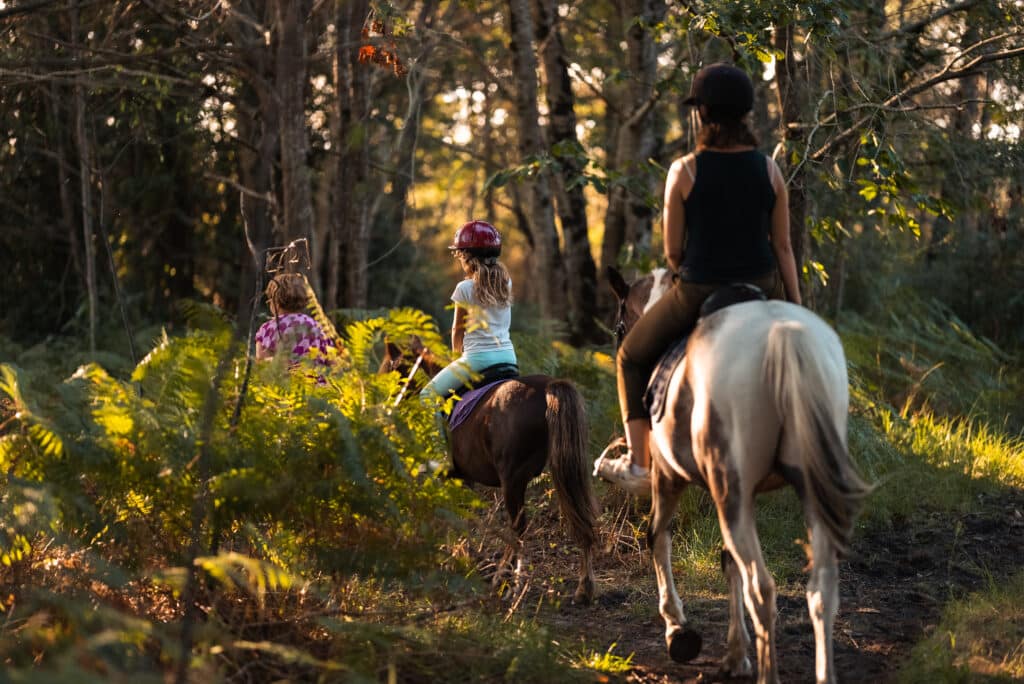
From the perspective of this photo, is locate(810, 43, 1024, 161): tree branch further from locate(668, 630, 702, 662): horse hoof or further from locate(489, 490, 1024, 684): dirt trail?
locate(668, 630, 702, 662): horse hoof

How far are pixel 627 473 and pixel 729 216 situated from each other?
1666mm

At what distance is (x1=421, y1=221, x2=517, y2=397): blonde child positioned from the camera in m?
7.82

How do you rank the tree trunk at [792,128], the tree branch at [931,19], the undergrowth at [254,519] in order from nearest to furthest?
the undergrowth at [254,519] < the tree branch at [931,19] < the tree trunk at [792,128]

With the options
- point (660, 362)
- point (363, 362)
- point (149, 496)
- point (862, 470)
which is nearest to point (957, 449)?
point (862, 470)

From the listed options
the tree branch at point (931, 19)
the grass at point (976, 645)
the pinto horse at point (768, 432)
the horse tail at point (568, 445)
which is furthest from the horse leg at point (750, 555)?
the tree branch at point (931, 19)

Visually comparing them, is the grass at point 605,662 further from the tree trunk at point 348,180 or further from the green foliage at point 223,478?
the tree trunk at point 348,180

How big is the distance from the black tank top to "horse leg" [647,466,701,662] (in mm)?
1137

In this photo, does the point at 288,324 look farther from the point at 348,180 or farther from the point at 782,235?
the point at 348,180

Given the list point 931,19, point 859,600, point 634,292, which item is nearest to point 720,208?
→ point 634,292

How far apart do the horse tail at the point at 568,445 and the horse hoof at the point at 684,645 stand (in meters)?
1.30

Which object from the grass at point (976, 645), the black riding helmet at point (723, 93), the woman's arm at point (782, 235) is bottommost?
the grass at point (976, 645)

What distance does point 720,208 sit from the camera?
18.2 feet

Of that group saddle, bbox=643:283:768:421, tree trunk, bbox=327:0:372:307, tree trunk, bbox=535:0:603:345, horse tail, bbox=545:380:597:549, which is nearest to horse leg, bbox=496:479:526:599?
horse tail, bbox=545:380:597:549

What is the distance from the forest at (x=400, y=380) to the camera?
17.8 ft
